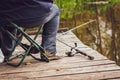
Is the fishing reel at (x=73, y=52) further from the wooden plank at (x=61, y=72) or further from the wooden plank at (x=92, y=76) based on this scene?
the wooden plank at (x=92, y=76)

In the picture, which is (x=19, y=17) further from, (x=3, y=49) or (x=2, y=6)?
(x=3, y=49)

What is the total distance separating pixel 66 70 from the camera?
482cm

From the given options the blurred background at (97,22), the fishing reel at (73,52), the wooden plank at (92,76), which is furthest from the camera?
the blurred background at (97,22)

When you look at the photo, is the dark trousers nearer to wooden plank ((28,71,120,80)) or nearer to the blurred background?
wooden plank ((28,71,120,80))

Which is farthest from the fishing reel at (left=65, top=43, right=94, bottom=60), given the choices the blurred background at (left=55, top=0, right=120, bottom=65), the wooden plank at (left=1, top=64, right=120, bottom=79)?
the blurred background at (left=55, top=0, right=120, bottom=65)

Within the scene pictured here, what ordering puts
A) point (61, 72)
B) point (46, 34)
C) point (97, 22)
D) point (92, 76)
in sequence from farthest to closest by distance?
point (97, 22), point (46, 34), point (61, 72), point (92, 76)

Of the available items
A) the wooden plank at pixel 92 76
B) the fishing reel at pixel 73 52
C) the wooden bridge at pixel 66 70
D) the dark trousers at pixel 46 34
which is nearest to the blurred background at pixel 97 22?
the fishing reel at pixel 73 52

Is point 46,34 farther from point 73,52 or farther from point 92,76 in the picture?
point 92,76

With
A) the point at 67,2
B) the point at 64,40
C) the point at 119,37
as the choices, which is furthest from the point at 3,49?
the point at 67,2

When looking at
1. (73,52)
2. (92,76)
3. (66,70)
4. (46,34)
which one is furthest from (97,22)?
(92,76)

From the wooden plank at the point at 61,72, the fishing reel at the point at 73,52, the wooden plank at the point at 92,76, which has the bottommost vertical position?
the wooden plank at the point at 92,76

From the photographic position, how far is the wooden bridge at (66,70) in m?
4.59

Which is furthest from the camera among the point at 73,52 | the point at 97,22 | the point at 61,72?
the point at 97,22

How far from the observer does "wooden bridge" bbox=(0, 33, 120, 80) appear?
4.59 m
